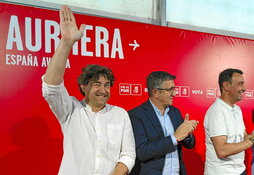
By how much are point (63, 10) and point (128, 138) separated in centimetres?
73

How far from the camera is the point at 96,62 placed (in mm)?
2725

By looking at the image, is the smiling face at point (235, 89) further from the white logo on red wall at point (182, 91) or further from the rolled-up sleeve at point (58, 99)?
the rolled-up sleeve at point (58, 99)

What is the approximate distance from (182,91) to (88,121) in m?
1.84

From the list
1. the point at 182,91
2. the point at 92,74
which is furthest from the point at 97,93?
the point at 182,91

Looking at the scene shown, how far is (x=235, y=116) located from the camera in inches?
88.7

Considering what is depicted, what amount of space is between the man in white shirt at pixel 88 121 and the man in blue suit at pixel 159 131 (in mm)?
208

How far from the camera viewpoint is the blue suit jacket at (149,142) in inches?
68.9

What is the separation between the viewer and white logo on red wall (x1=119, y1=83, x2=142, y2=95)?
2854 mm

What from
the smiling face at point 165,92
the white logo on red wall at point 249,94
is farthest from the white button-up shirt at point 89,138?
the white logo on red wall at point 249,94

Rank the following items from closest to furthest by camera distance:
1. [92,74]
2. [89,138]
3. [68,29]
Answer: [68,29]
[89,138]
[92,74]

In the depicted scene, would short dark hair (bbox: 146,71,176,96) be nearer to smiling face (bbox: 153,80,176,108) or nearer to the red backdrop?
smiling face (bbox: 153,80,176,108)

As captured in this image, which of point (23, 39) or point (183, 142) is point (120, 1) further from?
point (183, 142)

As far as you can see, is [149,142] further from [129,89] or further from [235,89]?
[129,89]

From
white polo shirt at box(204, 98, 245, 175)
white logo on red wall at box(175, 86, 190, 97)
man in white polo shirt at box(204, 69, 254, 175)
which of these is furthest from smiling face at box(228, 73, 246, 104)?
white logo on red wall at box(175, 86, 190, 97)
